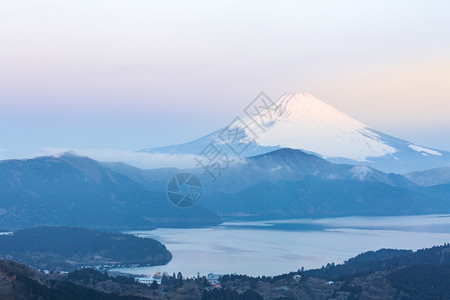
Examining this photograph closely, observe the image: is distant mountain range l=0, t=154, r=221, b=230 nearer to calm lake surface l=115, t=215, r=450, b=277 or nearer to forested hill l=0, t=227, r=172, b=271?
calm lake surface l=115, t=215, r=450, b=277

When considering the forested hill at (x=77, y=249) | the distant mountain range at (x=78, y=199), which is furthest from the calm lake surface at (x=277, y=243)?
the distant mountain range at (x=78, y=199)

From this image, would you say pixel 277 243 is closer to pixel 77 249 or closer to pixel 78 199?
pixel 77 249

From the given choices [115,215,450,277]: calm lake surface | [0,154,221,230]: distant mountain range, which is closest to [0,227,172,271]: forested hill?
[115,215,450,277]: calm lake surface

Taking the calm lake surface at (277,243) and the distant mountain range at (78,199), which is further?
the distant mountain range at (78,199)

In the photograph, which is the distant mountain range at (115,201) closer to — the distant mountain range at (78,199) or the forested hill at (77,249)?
the distant mountain range at (78,199)

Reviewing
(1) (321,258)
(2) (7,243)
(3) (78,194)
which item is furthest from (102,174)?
(1) (321,258)

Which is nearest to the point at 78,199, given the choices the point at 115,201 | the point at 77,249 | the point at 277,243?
the point at 115,201

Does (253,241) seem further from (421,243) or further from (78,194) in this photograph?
(78,194)
